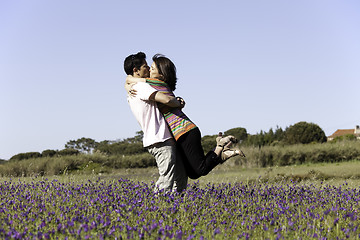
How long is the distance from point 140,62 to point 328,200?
2.94 metres

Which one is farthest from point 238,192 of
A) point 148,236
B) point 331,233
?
point 148,236

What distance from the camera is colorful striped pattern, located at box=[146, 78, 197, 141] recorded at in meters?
4.68

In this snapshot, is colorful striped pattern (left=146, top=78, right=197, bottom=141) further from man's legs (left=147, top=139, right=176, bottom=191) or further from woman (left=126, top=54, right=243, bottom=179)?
man's legs (left=147, top=139, right=176, bottom=191)

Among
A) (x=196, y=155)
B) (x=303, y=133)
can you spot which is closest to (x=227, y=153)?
(x=196, y=155)

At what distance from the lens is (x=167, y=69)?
481cm

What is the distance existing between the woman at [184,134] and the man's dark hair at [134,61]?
17 cm

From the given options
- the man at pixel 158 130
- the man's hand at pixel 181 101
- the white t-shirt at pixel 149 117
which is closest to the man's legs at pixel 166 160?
the man at pixel 158 130

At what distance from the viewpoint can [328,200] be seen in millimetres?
5094

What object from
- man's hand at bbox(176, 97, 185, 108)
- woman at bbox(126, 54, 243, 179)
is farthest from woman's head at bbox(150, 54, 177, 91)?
man's hand at bbox(176, 97, 185, 108)

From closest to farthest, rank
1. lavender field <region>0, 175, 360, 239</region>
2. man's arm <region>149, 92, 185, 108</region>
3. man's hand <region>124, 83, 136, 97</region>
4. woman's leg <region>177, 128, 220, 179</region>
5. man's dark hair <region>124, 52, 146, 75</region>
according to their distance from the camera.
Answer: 1. lavender field <region>0, 175, 360, 239</region>
2. man's arm <region>149, 92, 185, 108</region>
3. woman's leg <region>177, 128, 220, 179</region>
4. man's hand <region>124, 83, 136, 97</region>
5. man's dark hair <region>124, 52, 146, 75</region>

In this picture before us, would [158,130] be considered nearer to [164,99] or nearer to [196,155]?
[164,99]

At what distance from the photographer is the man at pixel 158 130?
4590 millimetres

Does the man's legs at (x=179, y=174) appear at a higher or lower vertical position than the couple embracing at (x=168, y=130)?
lower

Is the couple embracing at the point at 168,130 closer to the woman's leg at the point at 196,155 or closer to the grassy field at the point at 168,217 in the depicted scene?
the woman's leg at the point at 196,155
